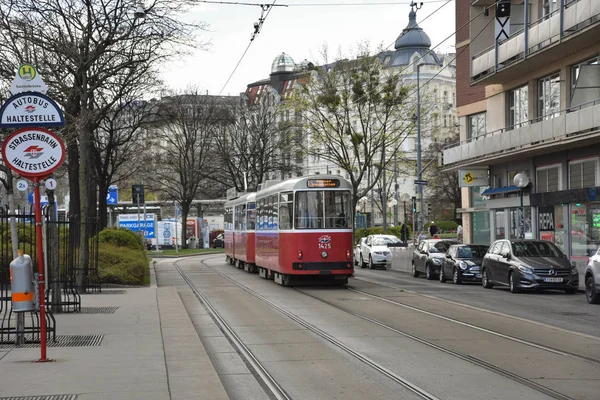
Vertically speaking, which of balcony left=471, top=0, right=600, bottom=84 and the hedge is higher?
balcony left=471, top=0, right=600, bottom=84

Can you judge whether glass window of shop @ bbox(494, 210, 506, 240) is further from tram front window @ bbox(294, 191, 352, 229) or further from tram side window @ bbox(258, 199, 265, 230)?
tram front window @ bbox(294, 191, 352, 229)

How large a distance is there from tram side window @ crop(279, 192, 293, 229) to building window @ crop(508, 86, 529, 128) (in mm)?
12548

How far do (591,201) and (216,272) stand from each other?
52.6ft

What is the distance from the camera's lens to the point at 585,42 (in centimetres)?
3000

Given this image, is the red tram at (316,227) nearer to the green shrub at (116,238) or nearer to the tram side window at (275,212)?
the tram side window at (275,212)

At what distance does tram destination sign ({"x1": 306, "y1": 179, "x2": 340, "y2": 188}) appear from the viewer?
86.2 feet

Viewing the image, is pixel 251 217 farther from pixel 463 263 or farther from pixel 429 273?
pixel 463 263

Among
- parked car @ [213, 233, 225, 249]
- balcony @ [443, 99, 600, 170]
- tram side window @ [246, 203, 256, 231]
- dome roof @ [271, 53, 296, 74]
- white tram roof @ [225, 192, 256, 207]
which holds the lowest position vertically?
parked car @ [213, 233, 225, 249]

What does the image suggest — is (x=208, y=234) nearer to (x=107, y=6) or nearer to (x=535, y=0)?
(x=535, y=0)

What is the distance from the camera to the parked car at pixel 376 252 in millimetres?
44062

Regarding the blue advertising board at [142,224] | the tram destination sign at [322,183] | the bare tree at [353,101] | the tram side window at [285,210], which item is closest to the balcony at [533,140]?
the bare tree at [353,101]

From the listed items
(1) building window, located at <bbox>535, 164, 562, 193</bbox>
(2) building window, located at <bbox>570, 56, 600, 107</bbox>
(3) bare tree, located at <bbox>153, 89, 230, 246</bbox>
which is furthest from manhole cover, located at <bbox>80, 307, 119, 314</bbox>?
(3) bare tree, located at <bbox>153, 89, 230, 246</bbox>

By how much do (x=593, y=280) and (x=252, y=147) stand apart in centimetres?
5302

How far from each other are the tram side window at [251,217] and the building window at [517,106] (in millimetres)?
10999
